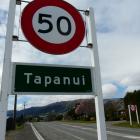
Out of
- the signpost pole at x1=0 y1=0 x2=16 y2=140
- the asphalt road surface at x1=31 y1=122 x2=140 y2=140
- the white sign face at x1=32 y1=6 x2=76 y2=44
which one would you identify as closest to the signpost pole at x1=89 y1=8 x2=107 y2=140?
the white sign face at x1=32 y1=6 x2=76 y2=44

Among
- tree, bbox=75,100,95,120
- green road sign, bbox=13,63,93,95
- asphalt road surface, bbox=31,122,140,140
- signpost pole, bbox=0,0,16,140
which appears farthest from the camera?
tree, bbox=75,100,95,120

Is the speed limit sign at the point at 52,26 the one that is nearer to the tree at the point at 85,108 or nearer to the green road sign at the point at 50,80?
the green road sign at the point at 50,80

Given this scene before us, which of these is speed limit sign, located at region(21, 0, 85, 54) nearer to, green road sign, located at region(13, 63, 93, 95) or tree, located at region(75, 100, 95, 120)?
green road sign, located at region(13, 63, 93, 95)

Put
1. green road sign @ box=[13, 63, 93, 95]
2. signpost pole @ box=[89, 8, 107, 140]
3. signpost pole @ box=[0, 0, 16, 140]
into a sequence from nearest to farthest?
1. signpost pole @ box=[0, 0, 16, 140]
2. green road sign @ box=[13, 63, 93, 95]
3. signpost pole @ box=[89, 8, 107, 140]

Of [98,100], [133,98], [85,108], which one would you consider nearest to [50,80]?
[98,100]

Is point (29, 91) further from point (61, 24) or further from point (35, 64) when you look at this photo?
point (61, 24)

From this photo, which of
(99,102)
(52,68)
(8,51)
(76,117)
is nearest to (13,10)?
(8,51)

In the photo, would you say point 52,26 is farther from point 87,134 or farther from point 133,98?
point 133,98

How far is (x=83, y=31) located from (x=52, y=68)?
64 centimetres

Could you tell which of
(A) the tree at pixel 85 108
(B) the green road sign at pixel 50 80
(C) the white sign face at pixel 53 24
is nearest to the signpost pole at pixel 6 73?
(B) the green road sign at pixel 50 80

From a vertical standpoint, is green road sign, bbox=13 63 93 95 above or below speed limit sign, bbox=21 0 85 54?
below

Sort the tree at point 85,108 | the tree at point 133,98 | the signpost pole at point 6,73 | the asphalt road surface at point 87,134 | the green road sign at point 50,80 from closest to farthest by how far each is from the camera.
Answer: the signpost pole at point 6,73 < the green road sign at point 50,80 < the asphalt road surface at point 87,134 < the tree at point 133,98 < the tree at point 85,108

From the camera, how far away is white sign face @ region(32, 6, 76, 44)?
10.5 feet

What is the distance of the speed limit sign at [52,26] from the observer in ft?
10.5
